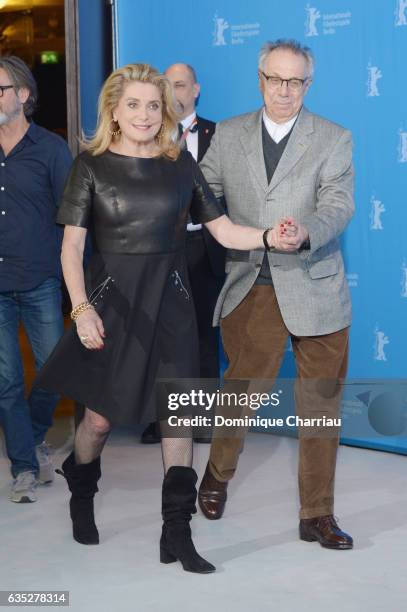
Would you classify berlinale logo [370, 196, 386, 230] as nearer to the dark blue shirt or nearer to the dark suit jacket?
the dark suit jacket

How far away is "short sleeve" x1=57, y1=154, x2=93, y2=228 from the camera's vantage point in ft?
12.0

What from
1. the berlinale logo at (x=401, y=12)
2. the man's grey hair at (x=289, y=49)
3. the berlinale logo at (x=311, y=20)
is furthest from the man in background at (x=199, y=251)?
the man's grey hair at (x=289, y=49)

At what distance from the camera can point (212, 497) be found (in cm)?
430

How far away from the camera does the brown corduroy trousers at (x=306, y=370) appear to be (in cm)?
396

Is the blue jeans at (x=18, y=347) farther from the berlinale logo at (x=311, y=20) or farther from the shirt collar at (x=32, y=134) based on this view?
the berlinale logo at (x=311, y=20)

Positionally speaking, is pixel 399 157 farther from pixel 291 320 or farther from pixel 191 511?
pixel 191 511

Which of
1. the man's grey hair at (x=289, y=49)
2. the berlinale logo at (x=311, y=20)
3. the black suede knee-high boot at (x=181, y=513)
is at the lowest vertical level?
the black suede knee-high boot at (x=181, y=513)

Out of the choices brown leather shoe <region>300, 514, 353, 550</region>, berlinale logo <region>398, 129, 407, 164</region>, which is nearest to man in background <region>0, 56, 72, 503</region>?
brown leather shoe <region>300, 514, 353, 550</region>

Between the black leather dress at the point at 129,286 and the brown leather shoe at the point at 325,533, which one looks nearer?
the black leather dress at the point at 129,286

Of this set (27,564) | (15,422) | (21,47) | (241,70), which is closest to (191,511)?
(27,564)

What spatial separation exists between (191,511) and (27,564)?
1.89 ft

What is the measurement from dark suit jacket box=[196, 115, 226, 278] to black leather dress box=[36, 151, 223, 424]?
1.61 meters

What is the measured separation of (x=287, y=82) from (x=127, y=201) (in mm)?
693

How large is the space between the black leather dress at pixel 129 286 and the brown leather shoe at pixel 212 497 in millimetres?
703
